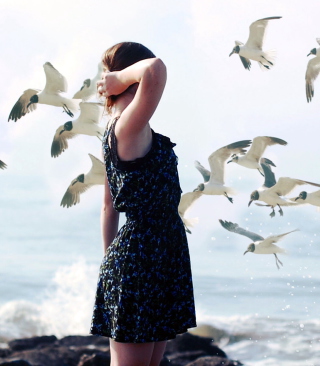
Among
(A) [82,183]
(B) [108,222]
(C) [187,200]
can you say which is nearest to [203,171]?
(C) [187,200]

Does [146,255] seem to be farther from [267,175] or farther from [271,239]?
[267,175]

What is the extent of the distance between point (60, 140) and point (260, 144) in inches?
35.9

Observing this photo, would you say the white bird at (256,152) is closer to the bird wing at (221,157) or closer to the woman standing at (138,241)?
the bird wing at (221,157)

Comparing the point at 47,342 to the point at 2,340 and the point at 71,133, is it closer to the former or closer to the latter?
the point at 2,340

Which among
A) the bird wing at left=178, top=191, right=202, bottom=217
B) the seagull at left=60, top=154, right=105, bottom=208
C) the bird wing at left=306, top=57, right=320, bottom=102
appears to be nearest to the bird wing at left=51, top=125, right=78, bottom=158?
the seagull at left=60, top=154, right=105, bottom=208

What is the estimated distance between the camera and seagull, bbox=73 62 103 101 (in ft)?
9.68

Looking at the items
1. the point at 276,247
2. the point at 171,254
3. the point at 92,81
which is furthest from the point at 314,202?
the point at 171,254

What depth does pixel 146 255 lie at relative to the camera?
3.71 feet

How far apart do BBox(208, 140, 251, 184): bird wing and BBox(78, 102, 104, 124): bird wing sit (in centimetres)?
55

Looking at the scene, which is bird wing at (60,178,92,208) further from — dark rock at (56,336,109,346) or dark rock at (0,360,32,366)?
dark rock at (0,360,32,366)

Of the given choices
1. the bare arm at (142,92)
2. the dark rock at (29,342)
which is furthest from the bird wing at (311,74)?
the bare arm at (142,92)

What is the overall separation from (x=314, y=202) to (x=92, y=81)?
1.17m

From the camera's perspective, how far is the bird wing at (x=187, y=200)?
9.61ft

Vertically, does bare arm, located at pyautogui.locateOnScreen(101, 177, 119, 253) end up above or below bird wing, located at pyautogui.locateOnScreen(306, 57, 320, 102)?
below
